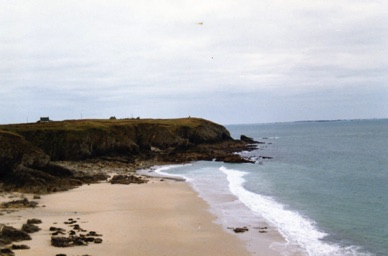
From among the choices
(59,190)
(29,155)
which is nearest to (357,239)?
(59,190)

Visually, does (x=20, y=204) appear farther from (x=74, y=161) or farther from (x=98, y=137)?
(x=98, y=137)

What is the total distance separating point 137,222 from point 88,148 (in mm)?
35766

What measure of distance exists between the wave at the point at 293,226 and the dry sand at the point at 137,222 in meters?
1.84

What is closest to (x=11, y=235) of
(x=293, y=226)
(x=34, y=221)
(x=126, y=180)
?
(x=34, y=221)

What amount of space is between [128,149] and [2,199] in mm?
33768

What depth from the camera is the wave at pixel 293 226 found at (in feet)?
66.8

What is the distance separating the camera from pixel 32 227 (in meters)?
23.1

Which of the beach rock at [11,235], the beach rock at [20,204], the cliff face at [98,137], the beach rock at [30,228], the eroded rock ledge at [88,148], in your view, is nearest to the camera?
the beach rock at [11,235]

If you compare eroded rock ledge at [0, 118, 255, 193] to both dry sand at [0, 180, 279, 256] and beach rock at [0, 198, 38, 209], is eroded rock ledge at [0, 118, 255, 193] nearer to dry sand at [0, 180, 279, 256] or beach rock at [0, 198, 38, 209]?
dry sand at [0, 180, 279, 256]

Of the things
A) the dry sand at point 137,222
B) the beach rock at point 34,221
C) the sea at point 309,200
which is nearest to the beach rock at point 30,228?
the dry sand at point 137,222

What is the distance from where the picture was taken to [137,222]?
26.6m

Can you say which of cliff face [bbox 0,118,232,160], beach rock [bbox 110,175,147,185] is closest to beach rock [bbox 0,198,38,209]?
beach rock [bbox 110,175,147,185]

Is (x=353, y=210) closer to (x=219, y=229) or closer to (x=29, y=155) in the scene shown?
(x=219, y=229)

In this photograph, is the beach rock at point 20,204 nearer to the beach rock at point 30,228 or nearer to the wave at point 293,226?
the beach rock at point 30,228
